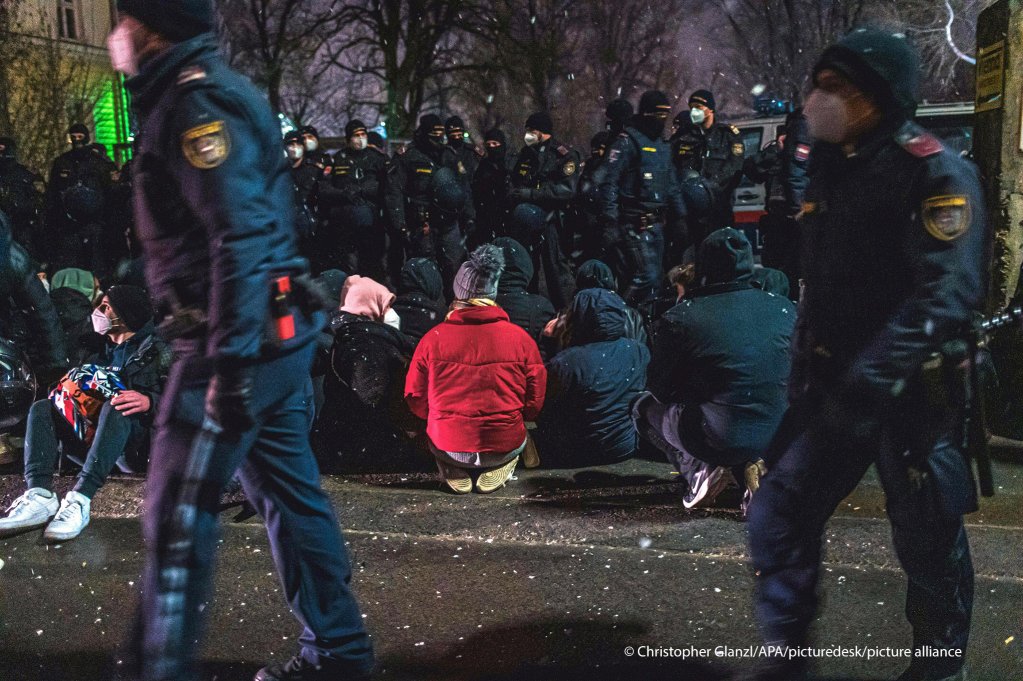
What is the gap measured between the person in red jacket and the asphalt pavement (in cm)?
21

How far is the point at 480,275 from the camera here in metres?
5.28

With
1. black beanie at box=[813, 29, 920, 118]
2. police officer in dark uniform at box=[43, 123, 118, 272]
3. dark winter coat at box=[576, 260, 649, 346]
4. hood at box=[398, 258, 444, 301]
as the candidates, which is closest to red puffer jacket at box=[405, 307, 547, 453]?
hood at box=[398, 258, 444, 301]

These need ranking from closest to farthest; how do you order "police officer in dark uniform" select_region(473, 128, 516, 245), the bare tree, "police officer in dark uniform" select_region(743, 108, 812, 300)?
"police officer in dark uniform" select_region(743, 108, 812, 300)
"police officer in dark uniform" select_region(473, 128, 516, 245)
the bare tree

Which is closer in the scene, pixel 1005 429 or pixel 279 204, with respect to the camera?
pixel 279 204

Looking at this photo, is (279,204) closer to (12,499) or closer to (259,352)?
(259,352)

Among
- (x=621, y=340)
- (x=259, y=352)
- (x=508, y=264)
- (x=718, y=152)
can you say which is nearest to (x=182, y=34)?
(x=259, y=352)

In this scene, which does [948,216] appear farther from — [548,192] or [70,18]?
[70,18]

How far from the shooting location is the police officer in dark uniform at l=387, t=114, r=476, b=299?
1019 cm

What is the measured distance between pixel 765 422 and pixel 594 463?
142 centimetres

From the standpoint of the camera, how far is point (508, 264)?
21.6 ft

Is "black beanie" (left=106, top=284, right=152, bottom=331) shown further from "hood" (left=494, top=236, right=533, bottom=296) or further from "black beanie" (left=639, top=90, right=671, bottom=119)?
"black beanie" (left=639, top=90, right=671, bottom=119)

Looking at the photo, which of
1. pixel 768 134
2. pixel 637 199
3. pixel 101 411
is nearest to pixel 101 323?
pixel 101 411

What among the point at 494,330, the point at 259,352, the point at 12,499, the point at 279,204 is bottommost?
the point at 12,499

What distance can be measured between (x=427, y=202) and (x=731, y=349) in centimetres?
605
